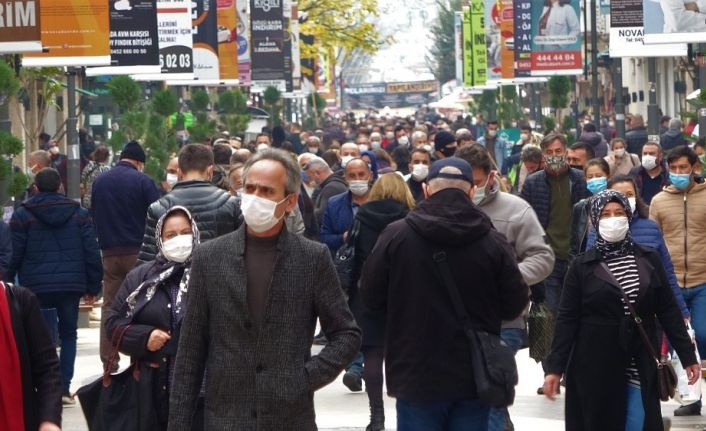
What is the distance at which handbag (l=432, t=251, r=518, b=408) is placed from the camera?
6730 mm

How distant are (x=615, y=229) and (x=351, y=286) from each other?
2700mm

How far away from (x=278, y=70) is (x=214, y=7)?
35.1ft

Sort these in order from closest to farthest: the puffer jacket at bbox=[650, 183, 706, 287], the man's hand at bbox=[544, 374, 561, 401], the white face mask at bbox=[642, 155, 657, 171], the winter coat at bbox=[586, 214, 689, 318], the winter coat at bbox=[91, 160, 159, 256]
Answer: the man's hand at bbox=[544, 374, 561, 401], the winter coat at bbox=[586, 214, 689, 318], the puffer jacket at bbox=[650, 183, 706, 287], the winter coat at bbox=[91, 160, 159, 256], the white face mask at bbox=[642, 155, 657, 171]

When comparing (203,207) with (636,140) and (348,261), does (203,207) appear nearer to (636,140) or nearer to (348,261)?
(348,261)

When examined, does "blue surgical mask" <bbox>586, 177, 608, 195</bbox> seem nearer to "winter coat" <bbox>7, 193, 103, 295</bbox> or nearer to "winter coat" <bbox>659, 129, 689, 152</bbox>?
"winter coat" <bbox>7, 193, 103, 295</bbox>

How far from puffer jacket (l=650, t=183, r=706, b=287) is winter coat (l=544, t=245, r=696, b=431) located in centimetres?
297

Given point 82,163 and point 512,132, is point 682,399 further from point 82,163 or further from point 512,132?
point 512,132

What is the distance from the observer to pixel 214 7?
29.9m

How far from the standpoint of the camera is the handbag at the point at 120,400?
7.23 metres

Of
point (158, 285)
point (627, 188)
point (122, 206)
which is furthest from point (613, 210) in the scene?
point (122, 206)

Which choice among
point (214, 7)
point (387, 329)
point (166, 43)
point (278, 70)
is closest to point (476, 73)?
point (278, 70)

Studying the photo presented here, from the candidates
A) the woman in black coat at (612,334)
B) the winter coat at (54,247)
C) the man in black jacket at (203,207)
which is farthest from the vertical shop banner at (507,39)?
the woman in black coat at (612,334)

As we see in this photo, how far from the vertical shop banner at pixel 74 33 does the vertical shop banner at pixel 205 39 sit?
10766 millimetres

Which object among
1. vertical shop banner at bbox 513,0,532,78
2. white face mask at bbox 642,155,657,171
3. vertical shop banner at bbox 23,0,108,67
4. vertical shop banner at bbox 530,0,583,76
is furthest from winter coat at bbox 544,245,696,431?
vertical shop banner at bbox 513,0,532,78
